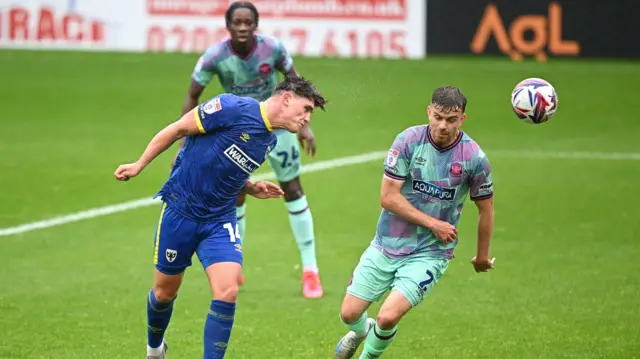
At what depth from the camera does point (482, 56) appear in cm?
2670

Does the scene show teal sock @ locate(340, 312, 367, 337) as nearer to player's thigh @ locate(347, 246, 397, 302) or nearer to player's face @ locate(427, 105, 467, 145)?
player's thigh @ locate(347, 246, 397, 302)

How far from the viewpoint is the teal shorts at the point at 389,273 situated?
8.15m

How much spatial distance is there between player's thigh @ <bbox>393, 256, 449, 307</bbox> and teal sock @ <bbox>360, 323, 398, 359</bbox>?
286mm

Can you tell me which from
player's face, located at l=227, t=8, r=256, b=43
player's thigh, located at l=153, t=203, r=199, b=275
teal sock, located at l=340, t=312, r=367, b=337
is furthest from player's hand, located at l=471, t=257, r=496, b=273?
player's face, located at l=227, t=8, r=256, b=43

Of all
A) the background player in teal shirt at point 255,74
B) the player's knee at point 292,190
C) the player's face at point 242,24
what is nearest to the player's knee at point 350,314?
the background player in teal shirt at point 255,74

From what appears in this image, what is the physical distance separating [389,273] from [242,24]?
12.4 ft

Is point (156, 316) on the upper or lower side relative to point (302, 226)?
upper

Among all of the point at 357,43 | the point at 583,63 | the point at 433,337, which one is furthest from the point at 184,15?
the point at 433,337

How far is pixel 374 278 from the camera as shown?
8.29 metres

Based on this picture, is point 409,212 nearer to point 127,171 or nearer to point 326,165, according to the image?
point 127,171

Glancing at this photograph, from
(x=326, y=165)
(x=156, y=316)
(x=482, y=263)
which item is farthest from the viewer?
(x=326, y=165)

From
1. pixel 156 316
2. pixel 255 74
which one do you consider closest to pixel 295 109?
pixel 156 316

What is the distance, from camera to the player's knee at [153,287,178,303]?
8.33 m

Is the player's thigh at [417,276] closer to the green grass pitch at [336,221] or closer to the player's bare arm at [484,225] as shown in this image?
the player's bare arm at [484,225]
